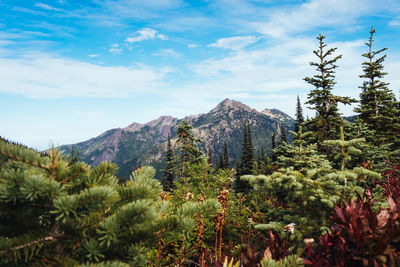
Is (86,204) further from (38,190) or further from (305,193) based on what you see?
(305,193)

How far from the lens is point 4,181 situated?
117cm

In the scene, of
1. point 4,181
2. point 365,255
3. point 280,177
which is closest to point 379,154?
point 280,177

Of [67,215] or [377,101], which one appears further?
[377,101]

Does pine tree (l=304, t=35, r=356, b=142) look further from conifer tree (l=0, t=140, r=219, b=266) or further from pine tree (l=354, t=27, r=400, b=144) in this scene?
conifer tree (l=0, t=140, r=219, b=266)

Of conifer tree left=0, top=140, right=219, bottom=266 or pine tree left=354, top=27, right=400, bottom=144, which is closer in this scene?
conifer tree left=0, top=140, right=219, bottom=266

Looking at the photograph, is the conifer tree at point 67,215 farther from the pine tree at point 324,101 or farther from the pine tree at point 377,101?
the pine tree at point 377,101

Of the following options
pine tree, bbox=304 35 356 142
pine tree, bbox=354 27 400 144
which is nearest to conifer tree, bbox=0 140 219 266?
pine tree, bbox=304 35 356 142

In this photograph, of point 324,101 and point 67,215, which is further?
point 324,101

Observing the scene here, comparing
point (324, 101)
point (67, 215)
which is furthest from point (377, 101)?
point (67, 215)

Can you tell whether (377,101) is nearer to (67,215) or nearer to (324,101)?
(324,101)

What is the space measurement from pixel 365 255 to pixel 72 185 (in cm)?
259

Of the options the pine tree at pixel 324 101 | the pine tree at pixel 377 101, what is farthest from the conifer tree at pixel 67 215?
the pine tree at pixel 377 101

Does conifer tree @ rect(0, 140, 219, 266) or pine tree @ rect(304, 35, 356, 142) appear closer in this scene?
conifer tree @ rect(0, 140, 219, 266)

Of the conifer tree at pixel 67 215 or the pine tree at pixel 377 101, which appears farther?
the pine tree at pixel 377 101
